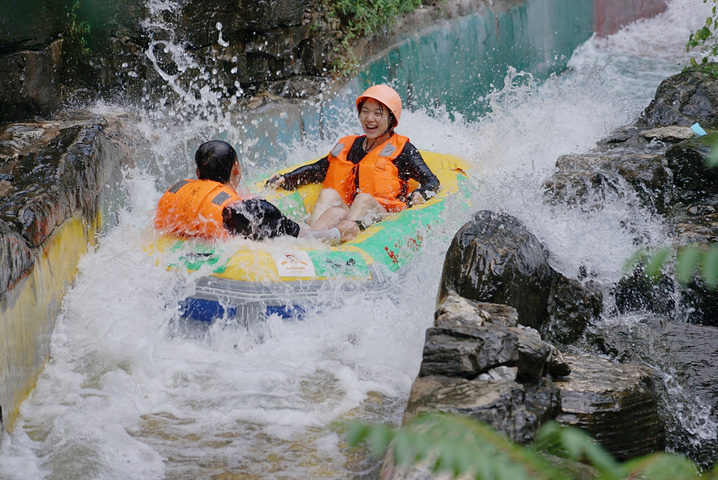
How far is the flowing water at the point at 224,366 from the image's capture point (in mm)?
2762

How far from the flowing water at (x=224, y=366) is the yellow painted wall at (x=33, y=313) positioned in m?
0.09

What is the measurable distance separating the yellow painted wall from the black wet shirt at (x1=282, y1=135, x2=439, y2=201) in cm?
182

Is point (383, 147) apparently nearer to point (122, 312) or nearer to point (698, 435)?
point (122, 312)

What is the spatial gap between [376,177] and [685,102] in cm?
401

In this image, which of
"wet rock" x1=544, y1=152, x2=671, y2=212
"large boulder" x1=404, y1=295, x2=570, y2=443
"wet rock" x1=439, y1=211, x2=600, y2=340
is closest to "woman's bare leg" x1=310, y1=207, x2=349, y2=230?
"wet rock" x1=439, y1=211, x2=600, y2=340

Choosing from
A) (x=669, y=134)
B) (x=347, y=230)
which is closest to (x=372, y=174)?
(x=347, y=230)

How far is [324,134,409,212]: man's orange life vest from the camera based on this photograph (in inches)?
206

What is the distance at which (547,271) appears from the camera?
390 cm

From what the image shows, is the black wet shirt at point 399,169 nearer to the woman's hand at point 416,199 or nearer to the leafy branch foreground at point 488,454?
the woman's hand at point 416,199

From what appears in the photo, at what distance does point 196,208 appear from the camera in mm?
4012

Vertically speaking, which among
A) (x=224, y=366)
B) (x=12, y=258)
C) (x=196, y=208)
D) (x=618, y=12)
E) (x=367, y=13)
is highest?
(x=618, y=12)

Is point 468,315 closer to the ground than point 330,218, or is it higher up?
closer to the ground

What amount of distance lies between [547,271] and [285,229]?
163cm

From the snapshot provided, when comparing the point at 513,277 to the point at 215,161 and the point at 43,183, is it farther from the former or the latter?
the point at 43,183
